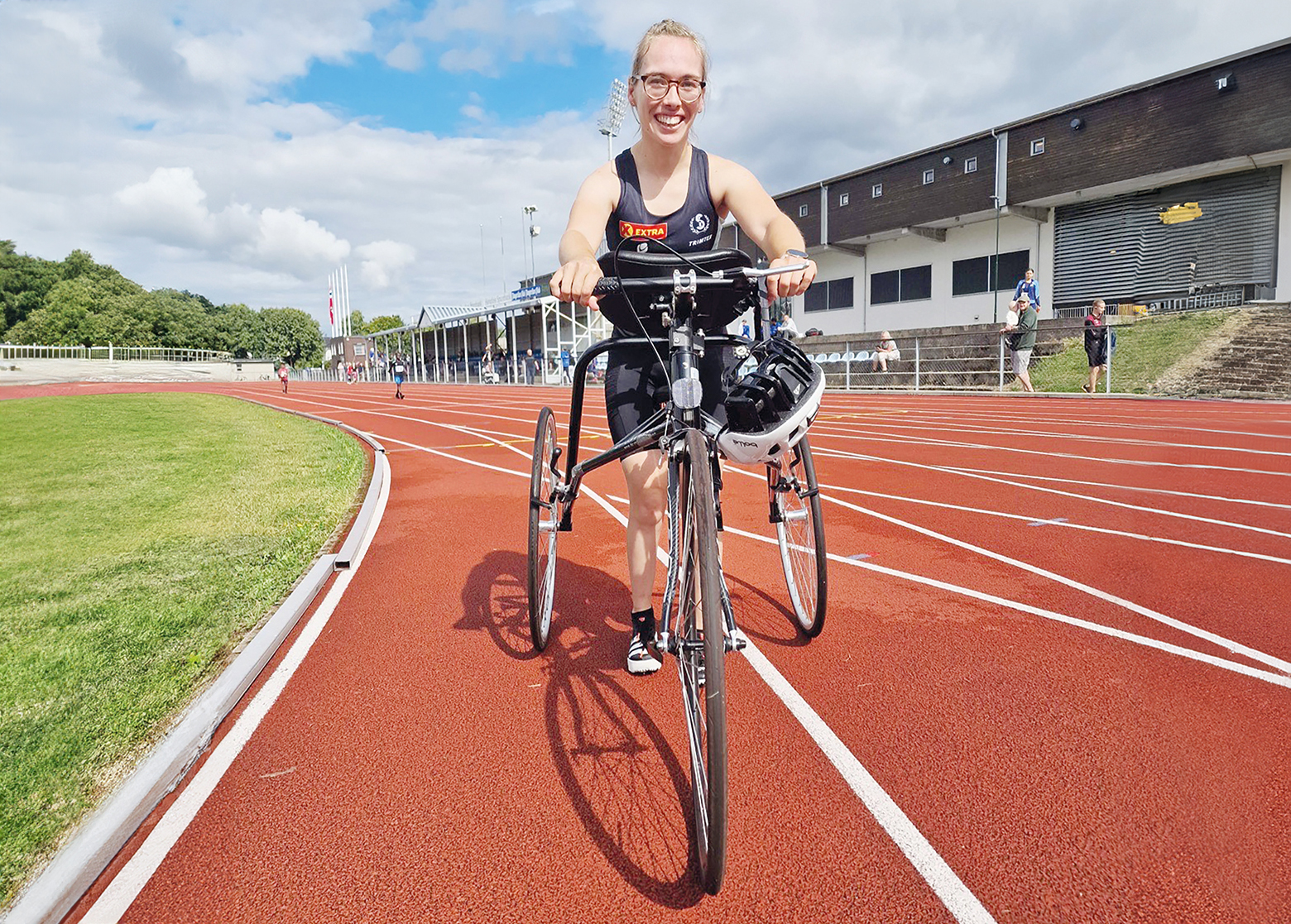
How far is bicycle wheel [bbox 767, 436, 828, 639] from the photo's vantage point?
123 inches

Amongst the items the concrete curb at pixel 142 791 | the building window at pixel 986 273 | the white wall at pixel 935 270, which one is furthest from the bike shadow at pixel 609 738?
the building window at pixel 986 273

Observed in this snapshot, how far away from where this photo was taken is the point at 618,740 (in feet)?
Answer: 8.45

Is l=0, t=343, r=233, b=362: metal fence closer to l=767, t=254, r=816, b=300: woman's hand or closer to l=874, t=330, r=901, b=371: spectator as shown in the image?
l=874, t=330, r=901, b=371: spectator

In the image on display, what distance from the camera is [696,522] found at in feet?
6.36

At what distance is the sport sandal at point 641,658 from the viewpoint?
2.94 meters

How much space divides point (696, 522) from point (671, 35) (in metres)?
1.77

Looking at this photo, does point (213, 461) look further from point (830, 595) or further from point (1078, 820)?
point (1078, 820)

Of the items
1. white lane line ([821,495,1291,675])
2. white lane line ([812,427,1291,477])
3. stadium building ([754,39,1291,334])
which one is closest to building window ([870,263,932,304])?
stadium building ([754,39,1291,334])

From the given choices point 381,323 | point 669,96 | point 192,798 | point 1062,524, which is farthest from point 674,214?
point 381,323

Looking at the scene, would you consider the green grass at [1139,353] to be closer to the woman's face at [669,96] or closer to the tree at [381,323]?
the woman's face at [669,96]

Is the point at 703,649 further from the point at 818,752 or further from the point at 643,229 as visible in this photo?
the point at 643,229

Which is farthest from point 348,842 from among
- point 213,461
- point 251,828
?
point 213,461

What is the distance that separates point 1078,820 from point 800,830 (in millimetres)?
788

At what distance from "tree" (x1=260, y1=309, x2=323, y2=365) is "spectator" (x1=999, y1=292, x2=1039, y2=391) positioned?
310 ft
